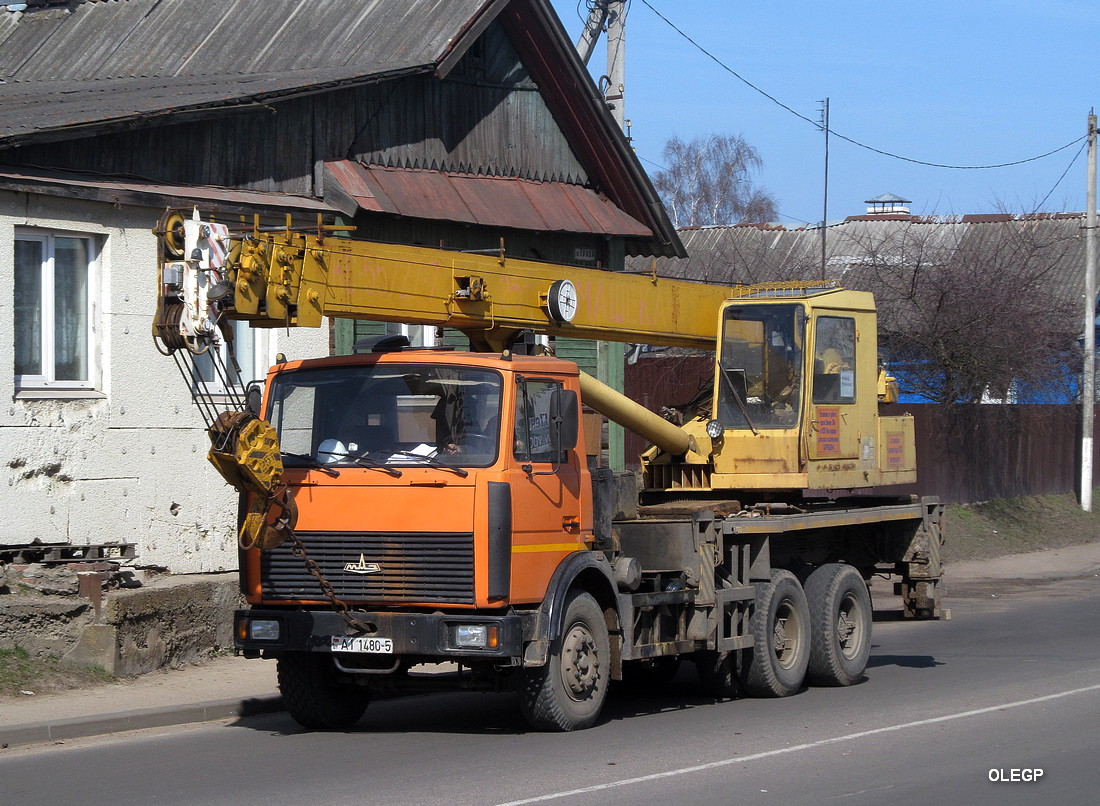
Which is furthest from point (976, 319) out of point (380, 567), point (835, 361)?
point (380, 567)

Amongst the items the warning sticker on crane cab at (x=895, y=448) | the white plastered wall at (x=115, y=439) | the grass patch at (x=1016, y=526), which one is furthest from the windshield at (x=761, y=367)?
the grass patch at (x=1016, y=526)

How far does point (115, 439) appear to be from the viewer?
1295 centimetres

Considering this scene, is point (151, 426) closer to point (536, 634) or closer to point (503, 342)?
point (503, 342)

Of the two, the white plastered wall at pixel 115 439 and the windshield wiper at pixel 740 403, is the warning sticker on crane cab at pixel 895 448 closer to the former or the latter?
the windshield wiper at pixel 740 403

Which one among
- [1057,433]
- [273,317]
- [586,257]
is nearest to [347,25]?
[586,257]

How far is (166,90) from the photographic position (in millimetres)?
15305

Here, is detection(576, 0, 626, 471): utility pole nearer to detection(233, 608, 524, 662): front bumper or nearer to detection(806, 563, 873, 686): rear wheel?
detection(806, 563, 873, 686): rear wheel

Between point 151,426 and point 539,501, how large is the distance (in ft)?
17.9

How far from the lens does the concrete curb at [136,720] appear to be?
9594 millimetres

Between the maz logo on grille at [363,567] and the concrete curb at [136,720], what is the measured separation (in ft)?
7.75

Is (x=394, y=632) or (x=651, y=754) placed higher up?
(x=394, y=632)

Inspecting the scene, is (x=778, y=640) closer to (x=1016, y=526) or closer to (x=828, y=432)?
(x=828, y=432)

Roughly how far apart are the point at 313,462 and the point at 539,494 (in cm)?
149

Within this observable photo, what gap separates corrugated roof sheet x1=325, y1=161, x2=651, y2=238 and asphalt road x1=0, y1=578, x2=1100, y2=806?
6.36 m
